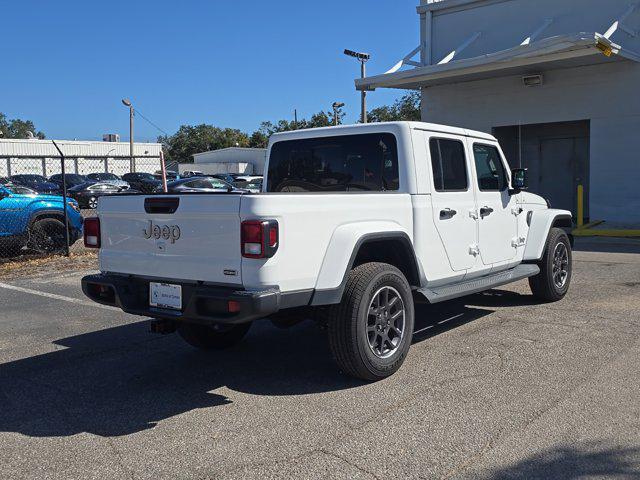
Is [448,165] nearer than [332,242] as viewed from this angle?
No

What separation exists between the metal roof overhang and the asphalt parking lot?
31.0 ft

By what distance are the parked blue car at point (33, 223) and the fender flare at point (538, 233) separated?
341 inches

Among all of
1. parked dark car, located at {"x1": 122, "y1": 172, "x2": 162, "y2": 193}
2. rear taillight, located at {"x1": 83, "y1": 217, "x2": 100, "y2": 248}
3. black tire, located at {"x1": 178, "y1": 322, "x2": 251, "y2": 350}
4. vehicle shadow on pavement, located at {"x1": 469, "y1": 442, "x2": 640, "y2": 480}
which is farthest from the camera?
parked dark car, located at {"x1": 122, "y1": 172, "x2": 162, "y2": 193}

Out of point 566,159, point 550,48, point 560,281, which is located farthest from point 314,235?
point 566,159

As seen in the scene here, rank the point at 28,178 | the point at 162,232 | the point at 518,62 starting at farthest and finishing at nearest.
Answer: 1. the point at 28,178
2. the point at 518,62
3. the point at 162,232

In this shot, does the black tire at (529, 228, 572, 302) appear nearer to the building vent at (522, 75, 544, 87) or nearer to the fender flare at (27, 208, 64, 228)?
the fender flare at (27, 208, 64, 228)

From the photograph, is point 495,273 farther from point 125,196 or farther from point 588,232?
point 588,232

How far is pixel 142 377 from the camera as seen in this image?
5258 millimetres

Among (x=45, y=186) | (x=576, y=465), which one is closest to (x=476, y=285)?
(x=576, y=465)

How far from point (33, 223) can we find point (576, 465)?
1114 cm

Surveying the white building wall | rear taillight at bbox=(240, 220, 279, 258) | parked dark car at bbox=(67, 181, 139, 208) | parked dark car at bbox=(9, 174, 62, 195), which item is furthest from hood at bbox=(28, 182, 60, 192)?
rear taillight at bbox=(240, 220, 279, 258)

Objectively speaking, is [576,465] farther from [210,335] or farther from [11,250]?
[11,250]

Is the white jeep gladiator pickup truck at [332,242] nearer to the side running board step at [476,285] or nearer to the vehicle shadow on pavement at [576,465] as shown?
the side running board step at [476,285]

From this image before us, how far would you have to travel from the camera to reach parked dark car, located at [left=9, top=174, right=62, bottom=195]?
2937 cm
